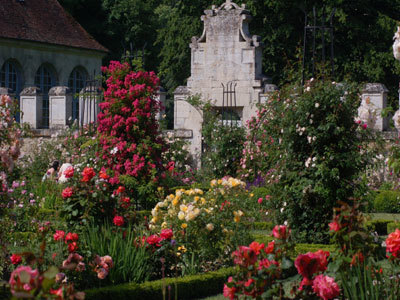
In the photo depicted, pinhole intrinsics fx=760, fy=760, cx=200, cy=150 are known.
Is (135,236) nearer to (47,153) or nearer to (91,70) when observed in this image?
(47,153)

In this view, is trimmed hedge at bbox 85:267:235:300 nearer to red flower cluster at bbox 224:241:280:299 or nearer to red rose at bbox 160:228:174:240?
red rose at bbox 160:228:174:240

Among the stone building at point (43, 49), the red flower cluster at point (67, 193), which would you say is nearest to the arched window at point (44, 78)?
the stone building at point (43, 49)

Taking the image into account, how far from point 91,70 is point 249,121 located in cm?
1655

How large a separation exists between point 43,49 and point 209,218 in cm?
2259

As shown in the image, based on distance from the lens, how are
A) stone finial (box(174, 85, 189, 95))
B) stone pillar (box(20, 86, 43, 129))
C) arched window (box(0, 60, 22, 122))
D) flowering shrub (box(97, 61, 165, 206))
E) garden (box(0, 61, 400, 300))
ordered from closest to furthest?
garden (box(0, 61, 400, 300))
flowering shrub (box(97, 61, 165, 206))
stone finial (box(174, 85, 189, 95))
stone pillar (box(20, 86, 43, 129))
arched window (box(0, 60, 22, 122))

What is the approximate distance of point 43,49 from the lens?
95.5 ft

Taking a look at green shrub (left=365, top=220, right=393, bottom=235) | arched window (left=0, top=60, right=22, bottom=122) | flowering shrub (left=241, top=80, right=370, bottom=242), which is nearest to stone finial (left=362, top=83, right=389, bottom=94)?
green shrub (left=365, top=220, right=393, bottom=235)

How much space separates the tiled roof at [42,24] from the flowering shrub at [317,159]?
1941 cm

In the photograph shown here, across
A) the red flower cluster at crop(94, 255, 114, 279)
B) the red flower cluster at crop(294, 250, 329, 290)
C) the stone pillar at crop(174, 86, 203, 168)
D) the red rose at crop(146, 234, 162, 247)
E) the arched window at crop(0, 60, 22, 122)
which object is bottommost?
the red flower cluster at crop(94, 255, 114, 279)

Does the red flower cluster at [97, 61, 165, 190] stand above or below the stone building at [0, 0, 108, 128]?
below

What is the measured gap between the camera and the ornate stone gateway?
17.2 metres

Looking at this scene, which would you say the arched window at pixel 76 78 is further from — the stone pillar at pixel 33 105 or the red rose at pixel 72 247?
the red rose at pixel 72 247

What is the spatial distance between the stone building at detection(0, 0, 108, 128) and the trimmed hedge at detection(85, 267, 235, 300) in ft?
61.8

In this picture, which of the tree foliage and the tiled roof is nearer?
the tree foliage
